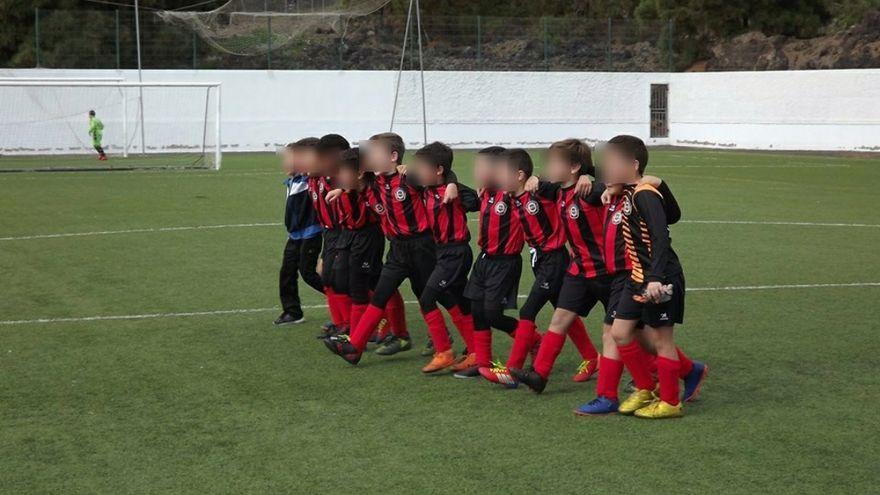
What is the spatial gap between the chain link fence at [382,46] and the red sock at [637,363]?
31.6 meters

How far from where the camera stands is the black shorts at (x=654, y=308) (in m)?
6.37

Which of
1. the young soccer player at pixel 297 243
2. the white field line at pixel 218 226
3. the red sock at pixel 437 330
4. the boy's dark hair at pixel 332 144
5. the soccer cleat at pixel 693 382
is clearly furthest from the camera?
the white field line at pixel 218 226

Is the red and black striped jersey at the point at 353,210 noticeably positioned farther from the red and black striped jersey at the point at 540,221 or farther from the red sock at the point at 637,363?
the red sock at the point at 637,363

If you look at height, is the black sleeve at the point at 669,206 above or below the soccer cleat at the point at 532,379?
above

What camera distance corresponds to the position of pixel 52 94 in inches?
1422

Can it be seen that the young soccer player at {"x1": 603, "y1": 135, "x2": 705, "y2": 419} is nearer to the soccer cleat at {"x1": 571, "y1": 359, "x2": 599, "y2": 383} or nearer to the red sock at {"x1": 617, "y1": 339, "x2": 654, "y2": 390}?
the red sock at {"x1": 617, "y1": 339, "x2": 654, "y2": 390}

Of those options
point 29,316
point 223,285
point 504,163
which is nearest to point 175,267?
point 223,285

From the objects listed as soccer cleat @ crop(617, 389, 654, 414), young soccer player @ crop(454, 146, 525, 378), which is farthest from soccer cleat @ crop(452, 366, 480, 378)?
soccer cleat @ crop(617, 389, 654, 414)

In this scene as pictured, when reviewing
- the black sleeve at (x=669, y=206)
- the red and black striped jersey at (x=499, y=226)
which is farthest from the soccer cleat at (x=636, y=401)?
the red and black striped jersey at (x=499, y=226)

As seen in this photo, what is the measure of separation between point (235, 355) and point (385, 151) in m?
1.86

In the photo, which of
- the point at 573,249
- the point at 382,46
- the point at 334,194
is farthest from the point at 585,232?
the point at 382,46

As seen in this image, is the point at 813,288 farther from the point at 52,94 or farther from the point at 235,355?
the point at 52,94

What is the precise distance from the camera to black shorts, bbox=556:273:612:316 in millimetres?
6914

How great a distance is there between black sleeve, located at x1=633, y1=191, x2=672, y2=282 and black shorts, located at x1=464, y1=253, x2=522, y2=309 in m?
1.36
